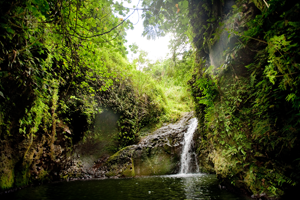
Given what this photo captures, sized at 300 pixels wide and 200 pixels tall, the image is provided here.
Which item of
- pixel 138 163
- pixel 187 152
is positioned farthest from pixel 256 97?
pixel 138 163

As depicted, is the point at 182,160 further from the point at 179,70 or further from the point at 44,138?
the point at 44,138

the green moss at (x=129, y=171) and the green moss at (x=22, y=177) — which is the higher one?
the green moss at (x=22, y=177)

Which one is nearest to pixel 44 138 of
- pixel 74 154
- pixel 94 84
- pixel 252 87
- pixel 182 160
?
pixel 74 154

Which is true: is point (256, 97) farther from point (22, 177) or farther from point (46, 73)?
point (22, 177)

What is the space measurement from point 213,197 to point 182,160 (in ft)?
14.0

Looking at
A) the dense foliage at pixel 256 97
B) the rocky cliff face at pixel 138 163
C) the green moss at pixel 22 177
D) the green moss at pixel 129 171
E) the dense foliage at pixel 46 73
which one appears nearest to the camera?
the dense foliage at pixel 256 97

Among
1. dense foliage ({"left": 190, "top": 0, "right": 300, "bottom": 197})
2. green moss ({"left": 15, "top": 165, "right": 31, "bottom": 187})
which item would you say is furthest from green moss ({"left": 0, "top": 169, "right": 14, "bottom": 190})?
dense foliage ({"left": 190, "top": 0, "right": 300, "bottom": 197})

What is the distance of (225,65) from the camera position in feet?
11.9

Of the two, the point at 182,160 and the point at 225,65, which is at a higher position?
the point at 225,65

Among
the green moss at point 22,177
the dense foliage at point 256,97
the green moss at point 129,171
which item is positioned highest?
the dense foliage at point 256,97

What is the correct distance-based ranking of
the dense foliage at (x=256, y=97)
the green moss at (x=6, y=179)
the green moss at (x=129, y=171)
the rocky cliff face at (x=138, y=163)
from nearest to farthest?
the dense foliage at (x=256, y=97), the green moss at (x=6, y=179), the green moss at (x=129, y=171), the rocky cliff face at (x=138, y=163)

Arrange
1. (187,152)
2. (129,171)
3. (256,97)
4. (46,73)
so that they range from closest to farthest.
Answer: (256,97) < (46,73) < (129,171) < (187,152)

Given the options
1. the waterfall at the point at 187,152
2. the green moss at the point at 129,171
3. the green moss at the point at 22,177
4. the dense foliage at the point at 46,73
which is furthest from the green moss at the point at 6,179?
the waterfall at the point at 187,152

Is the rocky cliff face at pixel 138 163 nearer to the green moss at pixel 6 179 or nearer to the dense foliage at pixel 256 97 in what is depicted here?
the green moss at pixel 6 179
